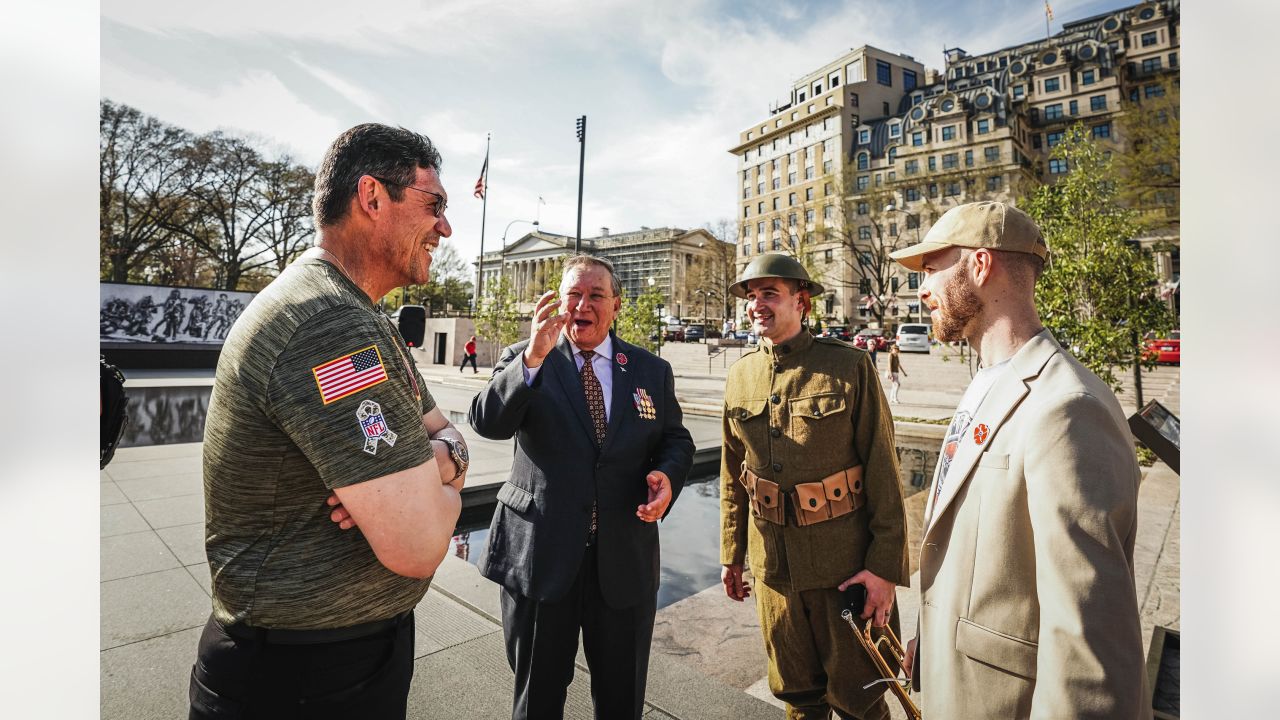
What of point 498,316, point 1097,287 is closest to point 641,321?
point 498,316

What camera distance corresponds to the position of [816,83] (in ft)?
266

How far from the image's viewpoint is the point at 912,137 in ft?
217

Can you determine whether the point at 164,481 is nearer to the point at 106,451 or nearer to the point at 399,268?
the point at 106,451

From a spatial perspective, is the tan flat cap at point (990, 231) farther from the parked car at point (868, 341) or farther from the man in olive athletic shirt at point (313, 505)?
the parked car at point (868, 341)

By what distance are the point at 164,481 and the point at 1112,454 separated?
912cm

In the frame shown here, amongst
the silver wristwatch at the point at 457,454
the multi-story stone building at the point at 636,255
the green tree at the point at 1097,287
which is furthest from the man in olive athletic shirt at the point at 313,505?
the multi-story stone building at the point at 636,255

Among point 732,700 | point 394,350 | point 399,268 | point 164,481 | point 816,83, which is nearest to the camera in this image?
point 394,350

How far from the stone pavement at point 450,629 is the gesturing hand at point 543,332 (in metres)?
1.79

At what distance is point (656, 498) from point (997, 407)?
137 centimetres

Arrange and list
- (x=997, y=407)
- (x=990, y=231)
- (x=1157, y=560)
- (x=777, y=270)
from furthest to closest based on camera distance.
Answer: (x=1157, y=560), (x=777, y=270), (x=990, y=231), (x=997, y=407)

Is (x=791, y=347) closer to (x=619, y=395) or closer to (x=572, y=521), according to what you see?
(x=619, y=395)

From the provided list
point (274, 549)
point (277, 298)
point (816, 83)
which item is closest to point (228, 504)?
point (274, 549)
